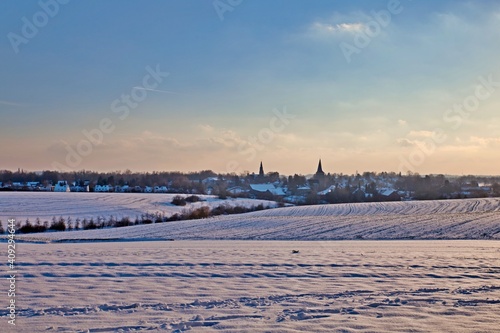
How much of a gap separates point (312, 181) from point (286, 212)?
130501 mm

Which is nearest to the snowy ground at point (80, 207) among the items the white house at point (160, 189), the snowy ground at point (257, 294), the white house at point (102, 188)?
the white house at point (160, 189)

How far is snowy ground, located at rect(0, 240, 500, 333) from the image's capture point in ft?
29.7

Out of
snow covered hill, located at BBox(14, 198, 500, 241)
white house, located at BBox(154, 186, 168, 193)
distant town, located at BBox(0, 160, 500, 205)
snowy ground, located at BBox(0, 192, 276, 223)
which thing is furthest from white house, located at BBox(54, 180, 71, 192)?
snow covered hill, located at BBox(14, 198, 500, 241)

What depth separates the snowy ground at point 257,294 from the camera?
905cm

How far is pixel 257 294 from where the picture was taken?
1166 cm

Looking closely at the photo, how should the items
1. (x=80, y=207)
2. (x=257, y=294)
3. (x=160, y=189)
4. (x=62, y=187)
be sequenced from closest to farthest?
(x=257, y=294) < (x=80, y=207) < (x=62, y=187) < (x=160, y=189)

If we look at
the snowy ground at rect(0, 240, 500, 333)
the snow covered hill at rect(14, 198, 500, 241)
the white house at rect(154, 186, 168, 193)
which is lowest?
the snow covered hill at rect(14, 198, 500, 241)

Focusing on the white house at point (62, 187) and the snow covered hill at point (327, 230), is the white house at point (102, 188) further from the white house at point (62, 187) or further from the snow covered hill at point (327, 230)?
the snow covered hill at point (327, 230)

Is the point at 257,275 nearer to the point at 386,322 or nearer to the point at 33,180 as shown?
the point at 386,322

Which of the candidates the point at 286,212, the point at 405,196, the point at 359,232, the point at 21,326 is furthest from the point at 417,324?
the point at 405,196

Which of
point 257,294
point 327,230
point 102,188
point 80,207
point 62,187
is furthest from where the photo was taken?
point 102,188

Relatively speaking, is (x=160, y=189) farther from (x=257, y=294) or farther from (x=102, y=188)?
(x=257, y=294)

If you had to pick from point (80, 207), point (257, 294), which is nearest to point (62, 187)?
point (80, 207)

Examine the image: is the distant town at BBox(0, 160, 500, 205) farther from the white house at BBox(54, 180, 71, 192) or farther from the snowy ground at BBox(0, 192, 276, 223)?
the snowy ground at BBox(0, 192, 276, 223)
